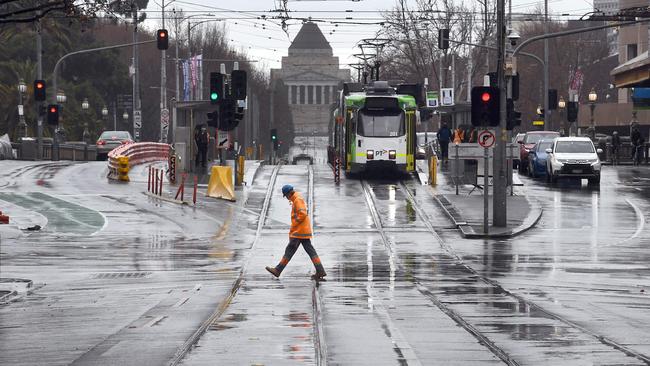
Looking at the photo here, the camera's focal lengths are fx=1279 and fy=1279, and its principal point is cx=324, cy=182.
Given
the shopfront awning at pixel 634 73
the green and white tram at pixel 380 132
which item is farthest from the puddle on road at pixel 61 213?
the shopfront awning at pixel 634 73

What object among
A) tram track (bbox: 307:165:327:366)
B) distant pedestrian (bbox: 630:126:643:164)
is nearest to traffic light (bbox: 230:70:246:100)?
tram track (bbox: 307:165:327:366)

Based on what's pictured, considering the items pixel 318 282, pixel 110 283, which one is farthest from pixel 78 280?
pixel 318 282

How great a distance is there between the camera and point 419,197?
41500mm

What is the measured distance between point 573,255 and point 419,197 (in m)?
14.7

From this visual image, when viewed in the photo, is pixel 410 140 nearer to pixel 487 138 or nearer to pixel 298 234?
pixel 487 138

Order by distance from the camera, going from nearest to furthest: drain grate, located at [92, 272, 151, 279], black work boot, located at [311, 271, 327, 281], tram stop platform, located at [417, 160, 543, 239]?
black work boot, located at [311, 271, 327, 281], drain grate, located at [92, 272, 151, 279], tram stop platform, located at [417, 160, 543, 239]

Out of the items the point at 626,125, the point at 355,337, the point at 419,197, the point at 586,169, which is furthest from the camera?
the point at 626,125

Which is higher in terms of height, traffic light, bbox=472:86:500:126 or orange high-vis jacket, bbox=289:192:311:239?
traffic light, bbox=472:86:500:126

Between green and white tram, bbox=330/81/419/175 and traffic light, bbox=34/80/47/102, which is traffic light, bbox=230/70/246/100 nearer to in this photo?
green and white tram, bbox=330/81/419/175

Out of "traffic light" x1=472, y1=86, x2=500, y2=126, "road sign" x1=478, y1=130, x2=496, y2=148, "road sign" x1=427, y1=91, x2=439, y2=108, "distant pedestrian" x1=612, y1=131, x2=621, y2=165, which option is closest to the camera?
"traffic light" x1=472, y1=86, x2=500, y2=126

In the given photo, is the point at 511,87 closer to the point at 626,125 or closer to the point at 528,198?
the point at 528,198

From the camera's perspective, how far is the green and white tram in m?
47.7

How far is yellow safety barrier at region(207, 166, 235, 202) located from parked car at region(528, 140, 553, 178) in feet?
49.4

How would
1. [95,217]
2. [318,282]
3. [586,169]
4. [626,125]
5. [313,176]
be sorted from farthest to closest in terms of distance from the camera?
[626,125] → [313,176] → [586,169] → [95,217] → [318,282]
